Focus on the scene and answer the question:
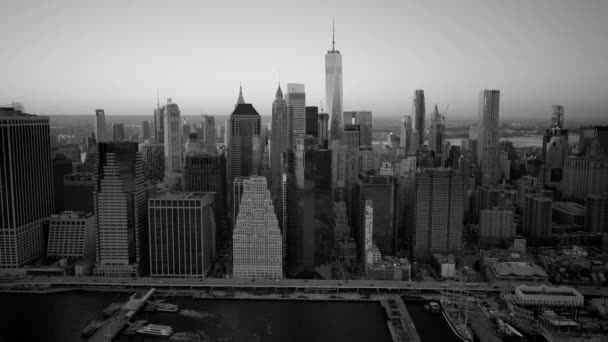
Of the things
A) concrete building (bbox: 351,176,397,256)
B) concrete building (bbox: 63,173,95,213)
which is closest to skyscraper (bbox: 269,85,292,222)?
concrete building (bbox: 351,176,397,256)

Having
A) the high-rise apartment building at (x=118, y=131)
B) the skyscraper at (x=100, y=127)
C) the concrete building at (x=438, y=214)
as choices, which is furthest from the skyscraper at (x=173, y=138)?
the concrete building at (x=438, y=214)

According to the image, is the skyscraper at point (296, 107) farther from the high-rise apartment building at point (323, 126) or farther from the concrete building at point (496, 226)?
the concrete building at point (496, 226)

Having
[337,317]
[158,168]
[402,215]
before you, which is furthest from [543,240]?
[158,168]

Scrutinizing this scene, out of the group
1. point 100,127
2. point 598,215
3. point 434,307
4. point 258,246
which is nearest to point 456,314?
point 434,307

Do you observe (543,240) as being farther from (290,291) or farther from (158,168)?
(158,168)

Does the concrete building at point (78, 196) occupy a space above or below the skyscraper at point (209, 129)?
below
